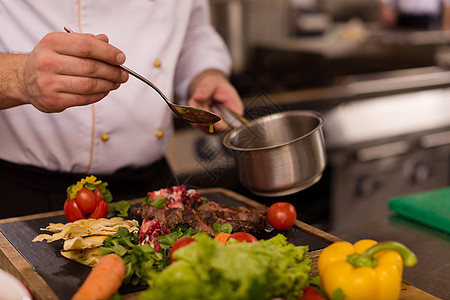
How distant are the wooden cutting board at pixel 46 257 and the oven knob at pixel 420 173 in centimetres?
202

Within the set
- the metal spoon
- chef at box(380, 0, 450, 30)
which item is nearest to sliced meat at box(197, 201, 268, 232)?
the metal spoon

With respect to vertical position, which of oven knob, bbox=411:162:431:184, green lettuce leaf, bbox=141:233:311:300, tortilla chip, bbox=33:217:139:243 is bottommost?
oven knob, bbox=411:162:431:184

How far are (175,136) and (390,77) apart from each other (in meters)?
1.57

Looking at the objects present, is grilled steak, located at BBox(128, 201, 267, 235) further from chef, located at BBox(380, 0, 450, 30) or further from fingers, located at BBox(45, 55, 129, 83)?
chef, located at BBox(380, 0, 450, 30)

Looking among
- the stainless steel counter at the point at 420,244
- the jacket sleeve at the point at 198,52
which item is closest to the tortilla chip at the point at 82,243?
the stainless steel counter at the point at 420,244

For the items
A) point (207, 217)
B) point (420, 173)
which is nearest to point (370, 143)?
point (420, 173)

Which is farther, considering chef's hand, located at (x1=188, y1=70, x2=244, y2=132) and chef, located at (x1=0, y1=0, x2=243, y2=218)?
chef's hand, located at (x1=188, y1=70, x2=244, y2=132)

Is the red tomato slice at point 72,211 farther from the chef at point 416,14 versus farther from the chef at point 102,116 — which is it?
the chef at point 416,14

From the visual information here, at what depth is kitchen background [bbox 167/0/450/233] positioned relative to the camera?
9.49ft

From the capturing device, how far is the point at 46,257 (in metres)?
1.31

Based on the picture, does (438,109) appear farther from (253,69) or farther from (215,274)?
(215,274)

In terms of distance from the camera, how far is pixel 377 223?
1727 millimetres

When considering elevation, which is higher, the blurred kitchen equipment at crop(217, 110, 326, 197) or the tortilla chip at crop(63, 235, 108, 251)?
the blurred kitchen equipment at crop(217, 110, 326, 197)

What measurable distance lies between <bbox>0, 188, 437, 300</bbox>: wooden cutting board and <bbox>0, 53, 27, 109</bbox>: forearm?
1.22 ft
